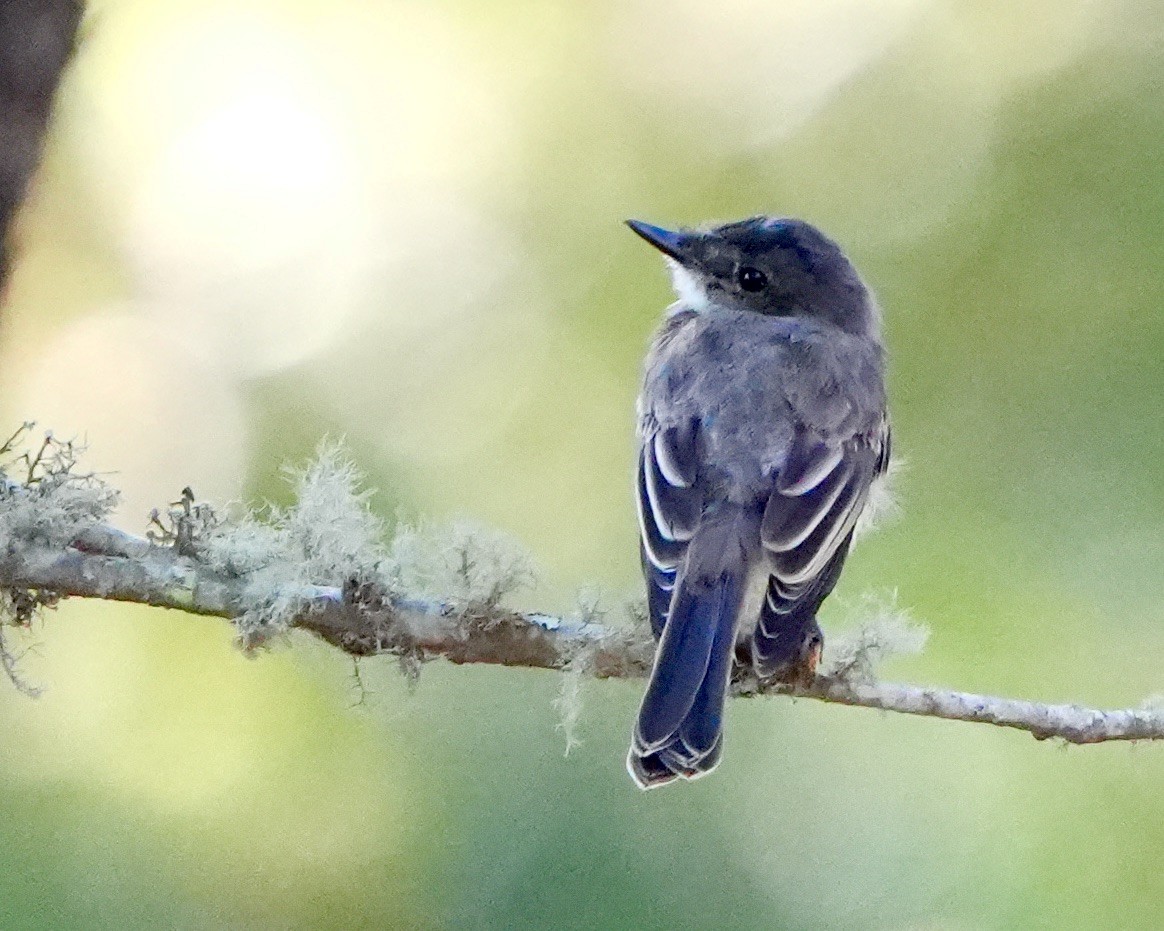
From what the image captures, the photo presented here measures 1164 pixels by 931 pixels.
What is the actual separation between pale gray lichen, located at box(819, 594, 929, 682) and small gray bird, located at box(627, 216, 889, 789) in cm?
5

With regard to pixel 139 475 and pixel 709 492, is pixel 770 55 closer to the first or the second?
pixel 709 492

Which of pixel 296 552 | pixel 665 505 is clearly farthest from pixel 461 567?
pixel 665 505

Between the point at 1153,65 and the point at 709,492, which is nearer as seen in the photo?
the point at 709,492

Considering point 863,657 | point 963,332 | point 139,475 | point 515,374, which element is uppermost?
point 963,332

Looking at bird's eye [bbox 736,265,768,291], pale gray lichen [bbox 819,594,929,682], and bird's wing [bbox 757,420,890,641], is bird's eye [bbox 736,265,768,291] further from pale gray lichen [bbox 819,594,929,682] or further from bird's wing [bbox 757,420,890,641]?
pale gray lichen [bbox 819,594,929,682]

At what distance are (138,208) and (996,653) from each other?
1944mm

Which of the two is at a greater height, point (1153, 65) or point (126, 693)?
point (1153, 65)

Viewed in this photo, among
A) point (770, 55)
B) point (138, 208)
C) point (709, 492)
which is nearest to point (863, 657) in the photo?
point (709, 492)

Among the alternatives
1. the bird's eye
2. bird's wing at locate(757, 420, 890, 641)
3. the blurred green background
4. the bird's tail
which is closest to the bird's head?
the bird's eye

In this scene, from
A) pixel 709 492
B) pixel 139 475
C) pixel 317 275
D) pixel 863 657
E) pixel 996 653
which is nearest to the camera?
pixel 863 657

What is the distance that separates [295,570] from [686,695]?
51 centimetres

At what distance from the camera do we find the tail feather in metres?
1.82

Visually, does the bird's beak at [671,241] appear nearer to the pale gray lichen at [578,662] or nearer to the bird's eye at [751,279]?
the bird's eye at [751,279]

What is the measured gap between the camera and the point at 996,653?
236 centimetres
